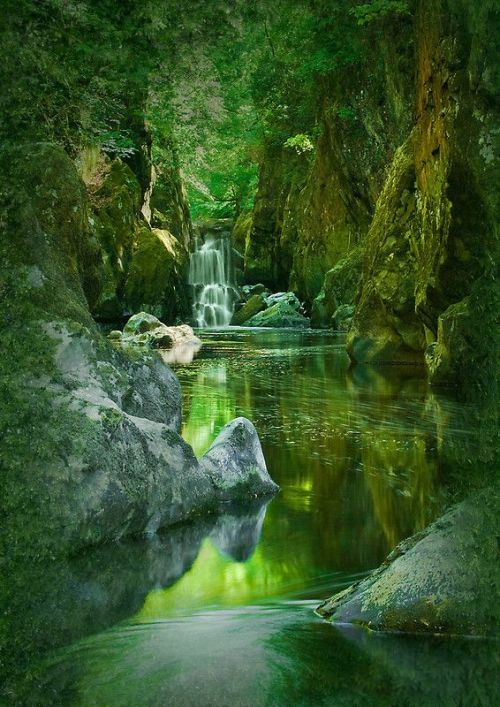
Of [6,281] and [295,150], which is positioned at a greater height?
[295,150]

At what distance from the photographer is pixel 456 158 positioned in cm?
943

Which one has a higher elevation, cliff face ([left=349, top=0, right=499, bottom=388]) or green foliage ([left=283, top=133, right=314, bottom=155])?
green foliage ([left=283, top=133, right=314, bottom=155])

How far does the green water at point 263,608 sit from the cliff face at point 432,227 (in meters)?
1.77

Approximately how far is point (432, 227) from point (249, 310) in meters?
20.9

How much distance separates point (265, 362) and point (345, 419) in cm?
661

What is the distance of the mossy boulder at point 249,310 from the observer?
31719 mm

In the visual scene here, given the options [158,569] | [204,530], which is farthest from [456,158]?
[158,569]

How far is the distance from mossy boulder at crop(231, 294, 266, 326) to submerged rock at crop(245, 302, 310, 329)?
138cm

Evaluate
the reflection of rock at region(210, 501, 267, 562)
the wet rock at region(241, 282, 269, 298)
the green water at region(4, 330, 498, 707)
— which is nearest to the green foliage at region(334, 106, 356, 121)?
the wet rock at region(241, 282, 269, 298)

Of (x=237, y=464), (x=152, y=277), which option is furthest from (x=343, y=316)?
(x=237, y=464)

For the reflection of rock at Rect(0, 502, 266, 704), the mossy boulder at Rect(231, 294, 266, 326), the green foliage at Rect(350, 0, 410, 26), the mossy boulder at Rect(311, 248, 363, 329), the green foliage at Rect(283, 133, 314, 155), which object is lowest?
the reflection of rock at Rect(0, 502, 266, 704)

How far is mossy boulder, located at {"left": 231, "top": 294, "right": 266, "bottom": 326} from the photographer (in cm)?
3172

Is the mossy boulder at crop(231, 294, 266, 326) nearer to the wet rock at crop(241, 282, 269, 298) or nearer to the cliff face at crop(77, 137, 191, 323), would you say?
the wet rock at crop(241, 282, 269, 298)

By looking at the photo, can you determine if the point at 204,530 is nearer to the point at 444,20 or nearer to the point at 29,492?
the point at 29,492
